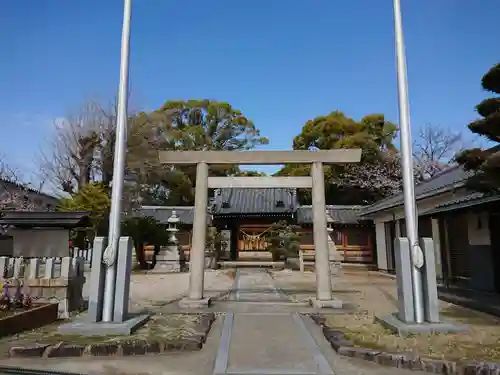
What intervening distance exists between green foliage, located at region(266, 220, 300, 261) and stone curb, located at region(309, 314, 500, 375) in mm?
19985

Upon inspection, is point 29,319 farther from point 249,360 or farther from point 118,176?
point 249,360

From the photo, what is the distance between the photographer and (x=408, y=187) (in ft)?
22.6

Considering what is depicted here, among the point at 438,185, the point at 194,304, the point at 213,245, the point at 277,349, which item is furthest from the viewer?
the point at 213,245

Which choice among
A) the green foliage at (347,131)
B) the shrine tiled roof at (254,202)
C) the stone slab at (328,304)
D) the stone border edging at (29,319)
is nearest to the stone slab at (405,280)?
the stone slab at (328,304)

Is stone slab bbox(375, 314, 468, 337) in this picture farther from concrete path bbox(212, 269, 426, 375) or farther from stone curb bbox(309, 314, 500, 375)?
concrete path bbox(212, 269, 426, 375)

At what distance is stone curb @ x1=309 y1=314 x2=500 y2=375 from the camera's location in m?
4.37

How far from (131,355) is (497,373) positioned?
172 inches

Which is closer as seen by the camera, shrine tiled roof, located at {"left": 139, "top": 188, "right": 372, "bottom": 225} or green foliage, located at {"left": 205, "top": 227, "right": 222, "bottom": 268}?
green foliage, located at {"left": 205, "top": 227, "right": 222, "bottom": 268}

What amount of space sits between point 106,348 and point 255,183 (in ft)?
19.1

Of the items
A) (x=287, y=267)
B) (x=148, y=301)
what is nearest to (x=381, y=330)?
(x=148, y=301)

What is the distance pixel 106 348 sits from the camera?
17.4ft

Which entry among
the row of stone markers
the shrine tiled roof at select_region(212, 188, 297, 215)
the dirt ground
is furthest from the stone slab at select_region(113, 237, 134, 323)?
the shrine tiled roof at select_region(212, 188, 297, 215)

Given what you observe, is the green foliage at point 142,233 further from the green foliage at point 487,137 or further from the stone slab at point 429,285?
the stone slab at point 429,285

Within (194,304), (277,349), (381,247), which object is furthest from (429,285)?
(381,247)
